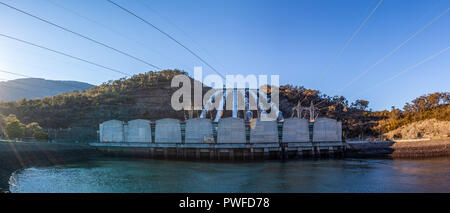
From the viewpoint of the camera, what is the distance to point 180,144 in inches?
1587

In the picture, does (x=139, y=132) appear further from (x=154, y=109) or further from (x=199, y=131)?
(x=154, y=109)

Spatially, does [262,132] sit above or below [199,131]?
below

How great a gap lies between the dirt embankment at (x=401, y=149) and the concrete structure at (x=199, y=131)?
24007mm

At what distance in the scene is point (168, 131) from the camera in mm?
41656

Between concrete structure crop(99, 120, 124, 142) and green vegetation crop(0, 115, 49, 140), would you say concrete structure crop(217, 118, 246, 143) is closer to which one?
concrete structure crop(99, 120, 124, 142)

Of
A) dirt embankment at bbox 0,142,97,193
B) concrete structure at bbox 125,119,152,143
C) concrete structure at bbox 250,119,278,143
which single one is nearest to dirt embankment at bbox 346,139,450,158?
concrete structure at bbox 250,119,278,143

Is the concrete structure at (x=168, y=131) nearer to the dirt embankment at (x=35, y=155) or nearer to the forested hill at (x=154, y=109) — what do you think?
the dirt embankment at (x=35, y=155)

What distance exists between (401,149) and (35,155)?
179 feet

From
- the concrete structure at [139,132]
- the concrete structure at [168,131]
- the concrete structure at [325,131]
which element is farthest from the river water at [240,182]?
the concrete structure at [139,132]

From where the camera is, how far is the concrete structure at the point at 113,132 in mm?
46281

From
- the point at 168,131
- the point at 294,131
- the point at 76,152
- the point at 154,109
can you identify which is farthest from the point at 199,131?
the point at 154,109

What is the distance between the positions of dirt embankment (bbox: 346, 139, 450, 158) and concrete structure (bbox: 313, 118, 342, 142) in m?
3.68
